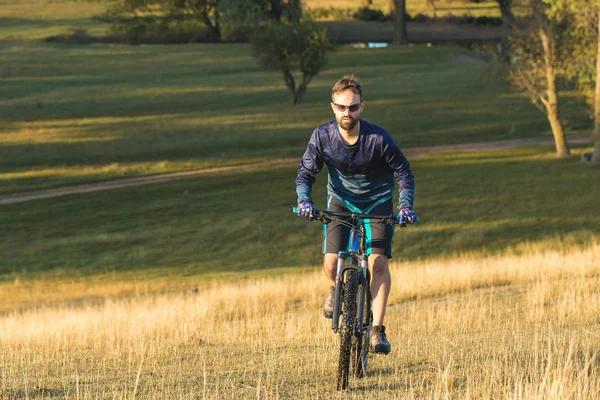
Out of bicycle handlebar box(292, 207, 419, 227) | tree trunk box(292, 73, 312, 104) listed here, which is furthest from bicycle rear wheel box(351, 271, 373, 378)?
tree trunk box(292, 73, 312, 104)

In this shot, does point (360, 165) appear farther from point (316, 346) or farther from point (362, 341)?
point (316, 346)

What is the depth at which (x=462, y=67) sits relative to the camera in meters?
78.0

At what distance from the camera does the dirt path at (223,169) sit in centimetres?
3597

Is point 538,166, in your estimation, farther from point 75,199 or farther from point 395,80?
point 395,80

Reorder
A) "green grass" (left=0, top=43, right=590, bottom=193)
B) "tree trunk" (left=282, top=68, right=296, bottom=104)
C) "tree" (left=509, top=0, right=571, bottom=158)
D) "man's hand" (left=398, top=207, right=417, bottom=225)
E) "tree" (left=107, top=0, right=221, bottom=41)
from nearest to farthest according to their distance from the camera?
"man's hand" (left=398, top=207, right=417, bottom=225)
"tree" (left=509, top=0, right=571, bottom=158)
"green grass" (left=0, top=43, right=590, bottom=193)
"tree trunk" (left=282, top=68, right=296, bottom=104)
"tree" (left=107, top=0, right=221, bottom=41)

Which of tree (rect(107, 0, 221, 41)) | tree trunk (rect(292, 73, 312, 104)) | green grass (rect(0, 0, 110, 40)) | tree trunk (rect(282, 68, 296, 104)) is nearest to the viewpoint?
tree trunk (rect(292, 73, 312, 104))

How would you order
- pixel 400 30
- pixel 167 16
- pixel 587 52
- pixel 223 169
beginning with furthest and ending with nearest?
pixel 167 16, pixel 400 30, pixel 223 169, pixel 587 52

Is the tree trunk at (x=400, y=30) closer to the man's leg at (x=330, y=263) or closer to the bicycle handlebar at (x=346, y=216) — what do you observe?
the man's leg at (x=330, y=263)

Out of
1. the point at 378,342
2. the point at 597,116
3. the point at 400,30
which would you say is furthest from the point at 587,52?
the point at 400,30

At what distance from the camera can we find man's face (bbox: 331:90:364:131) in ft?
24.5

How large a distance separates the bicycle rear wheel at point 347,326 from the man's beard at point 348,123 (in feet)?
3.56

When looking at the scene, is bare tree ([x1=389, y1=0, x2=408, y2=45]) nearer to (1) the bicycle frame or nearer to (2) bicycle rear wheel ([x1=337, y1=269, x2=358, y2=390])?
(1) the bicycle frame

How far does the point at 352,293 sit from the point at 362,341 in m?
0.58

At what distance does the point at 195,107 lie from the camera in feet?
196
